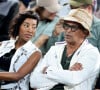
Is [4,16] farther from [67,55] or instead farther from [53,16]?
[67,55]

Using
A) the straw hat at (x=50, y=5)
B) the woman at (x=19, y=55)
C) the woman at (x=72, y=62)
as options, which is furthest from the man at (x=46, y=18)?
the woman at (x=72, y=62)

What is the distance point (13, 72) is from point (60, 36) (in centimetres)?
98

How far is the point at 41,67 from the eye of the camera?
548cm

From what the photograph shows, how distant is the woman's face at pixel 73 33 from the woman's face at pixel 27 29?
48 centimetres

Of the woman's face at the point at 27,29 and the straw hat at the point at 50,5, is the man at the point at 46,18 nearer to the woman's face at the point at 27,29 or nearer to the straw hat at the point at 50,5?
the straw hat at the point at 50,5

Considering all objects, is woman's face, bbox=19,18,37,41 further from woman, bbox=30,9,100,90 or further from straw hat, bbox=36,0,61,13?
straw hat, bbox=36,0,61,13

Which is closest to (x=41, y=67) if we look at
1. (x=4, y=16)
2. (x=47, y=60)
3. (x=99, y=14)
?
(x=47, y=60)

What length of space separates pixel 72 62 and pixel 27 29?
28.3 inches

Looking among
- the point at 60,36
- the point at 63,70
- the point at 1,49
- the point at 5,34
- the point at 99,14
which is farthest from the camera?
the point at 99,14

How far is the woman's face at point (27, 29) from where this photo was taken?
5719 millimetres

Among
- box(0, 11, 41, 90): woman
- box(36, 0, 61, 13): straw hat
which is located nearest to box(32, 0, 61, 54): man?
box(36, 0, 61, 13): straw hat

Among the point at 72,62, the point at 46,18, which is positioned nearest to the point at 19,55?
the point at 72,62

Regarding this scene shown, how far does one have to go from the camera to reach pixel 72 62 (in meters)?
5.35

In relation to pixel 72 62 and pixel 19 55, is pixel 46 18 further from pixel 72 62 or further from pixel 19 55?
pixel 72 62
